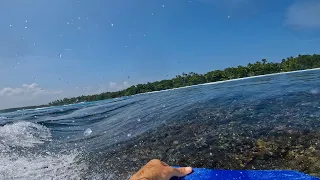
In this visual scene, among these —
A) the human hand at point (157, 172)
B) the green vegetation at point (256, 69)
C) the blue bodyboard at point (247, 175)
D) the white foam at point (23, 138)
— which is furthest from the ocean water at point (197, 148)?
the green vegetation at point (256, 69)

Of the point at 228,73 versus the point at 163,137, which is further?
the point at 228,73

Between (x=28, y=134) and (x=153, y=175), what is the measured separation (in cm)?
863

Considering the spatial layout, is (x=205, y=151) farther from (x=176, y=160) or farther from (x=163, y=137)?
(x=163, y=137)

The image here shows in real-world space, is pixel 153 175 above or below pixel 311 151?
above

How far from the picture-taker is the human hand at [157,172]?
9.53ft

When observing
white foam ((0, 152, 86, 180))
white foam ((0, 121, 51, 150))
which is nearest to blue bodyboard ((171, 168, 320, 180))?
white foam ((0, 152, 86, 180))

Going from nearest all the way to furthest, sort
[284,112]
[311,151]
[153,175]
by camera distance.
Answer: [153,175] → [311,151] → [284,112]

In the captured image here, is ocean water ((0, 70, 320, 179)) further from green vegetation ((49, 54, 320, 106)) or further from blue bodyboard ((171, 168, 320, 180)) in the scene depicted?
green vegetation ((49, 54, 320, 106))

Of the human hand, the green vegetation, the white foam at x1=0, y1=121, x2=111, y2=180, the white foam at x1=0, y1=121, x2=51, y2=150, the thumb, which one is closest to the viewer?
the human hand

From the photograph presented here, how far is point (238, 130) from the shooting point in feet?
19.0

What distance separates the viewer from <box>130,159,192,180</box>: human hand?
9.53 feet

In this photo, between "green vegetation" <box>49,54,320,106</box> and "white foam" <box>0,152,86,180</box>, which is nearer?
"white foam" <box>0,152,86,180</box>

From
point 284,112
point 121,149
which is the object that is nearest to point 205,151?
point 121,149

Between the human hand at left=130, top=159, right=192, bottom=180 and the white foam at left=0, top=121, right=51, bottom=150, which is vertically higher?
the human hand at left=130, top=159, right=192, bottom=180
